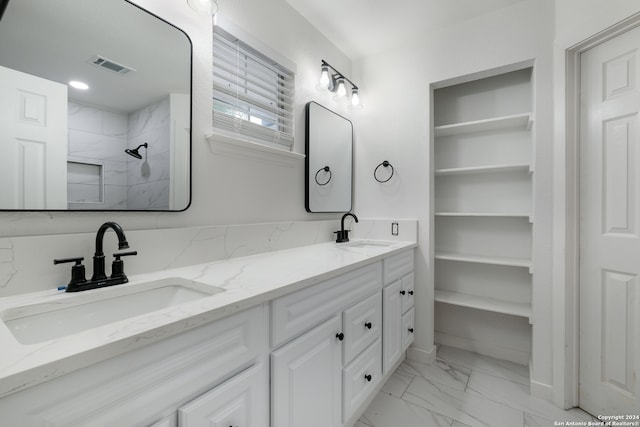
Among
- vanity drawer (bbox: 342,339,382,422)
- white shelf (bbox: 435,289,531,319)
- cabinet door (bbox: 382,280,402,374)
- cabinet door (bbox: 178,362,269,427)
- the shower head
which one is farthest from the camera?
white shelf (bbox: 435,289,531,319)

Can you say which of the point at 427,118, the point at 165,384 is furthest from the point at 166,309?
the point at 427,118

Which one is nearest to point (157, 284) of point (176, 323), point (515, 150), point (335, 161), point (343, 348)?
point (176, 323)

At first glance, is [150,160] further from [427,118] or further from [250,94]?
[427,118]

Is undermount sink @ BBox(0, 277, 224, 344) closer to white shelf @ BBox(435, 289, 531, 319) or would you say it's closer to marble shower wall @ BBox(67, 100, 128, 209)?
marble shower wall @ BBox(67, 100, 128, 209)

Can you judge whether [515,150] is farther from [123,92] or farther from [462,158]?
[123,92]

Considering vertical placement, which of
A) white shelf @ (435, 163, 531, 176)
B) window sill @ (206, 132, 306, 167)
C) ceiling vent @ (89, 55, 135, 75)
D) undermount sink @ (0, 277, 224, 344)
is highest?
ceiling vent @ (89, 55, 135, 75)

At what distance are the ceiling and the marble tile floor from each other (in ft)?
8.12

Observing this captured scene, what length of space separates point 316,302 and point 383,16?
6.42 ft

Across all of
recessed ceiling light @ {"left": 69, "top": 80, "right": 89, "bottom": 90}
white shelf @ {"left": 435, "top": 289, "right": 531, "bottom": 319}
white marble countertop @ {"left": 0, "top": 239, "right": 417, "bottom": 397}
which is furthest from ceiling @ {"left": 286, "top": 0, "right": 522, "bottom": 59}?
white shelf @ {"left": 435, "top": 289, "right": 531, "bottom": 319}

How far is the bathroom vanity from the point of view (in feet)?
1.73

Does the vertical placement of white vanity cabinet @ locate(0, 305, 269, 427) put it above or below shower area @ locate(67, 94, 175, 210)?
below

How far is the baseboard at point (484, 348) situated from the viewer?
2156 mm

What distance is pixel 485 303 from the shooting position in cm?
213

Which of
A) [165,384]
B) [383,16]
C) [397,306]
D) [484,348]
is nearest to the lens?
[165,384]
